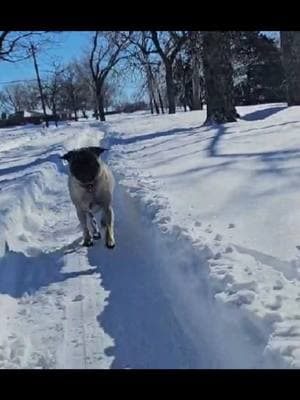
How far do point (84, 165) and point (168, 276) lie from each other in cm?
173

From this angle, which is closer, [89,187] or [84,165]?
[84,165]

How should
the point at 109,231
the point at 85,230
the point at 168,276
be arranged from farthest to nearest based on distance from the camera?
the point at 85,230 < the point at 109,231 < the point at 168,276

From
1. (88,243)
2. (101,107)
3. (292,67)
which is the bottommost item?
(88,243)

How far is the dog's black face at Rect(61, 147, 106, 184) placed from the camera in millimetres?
5883

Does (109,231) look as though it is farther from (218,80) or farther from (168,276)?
(218,80)

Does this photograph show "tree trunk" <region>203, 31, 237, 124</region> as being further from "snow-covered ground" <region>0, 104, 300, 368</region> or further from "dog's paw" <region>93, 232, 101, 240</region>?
"dog's paw" <region>93, 232, 101, 240</region>

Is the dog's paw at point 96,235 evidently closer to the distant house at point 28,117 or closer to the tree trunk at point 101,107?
the distant house at point 28,117

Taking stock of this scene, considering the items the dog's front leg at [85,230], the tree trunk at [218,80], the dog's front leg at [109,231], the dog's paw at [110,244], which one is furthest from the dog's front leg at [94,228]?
the tree trunk at [218,80]

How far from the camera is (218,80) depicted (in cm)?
1631

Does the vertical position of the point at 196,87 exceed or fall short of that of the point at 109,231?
it exceeds it

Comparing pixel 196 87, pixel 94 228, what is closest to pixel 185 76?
pixel 196 87

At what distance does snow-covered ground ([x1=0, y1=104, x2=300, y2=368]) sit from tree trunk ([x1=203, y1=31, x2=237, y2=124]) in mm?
7513
